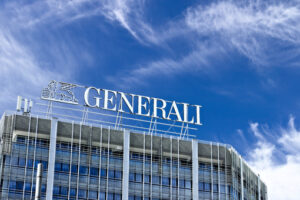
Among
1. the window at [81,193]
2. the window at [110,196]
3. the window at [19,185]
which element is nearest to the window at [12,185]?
the window at [19,185]

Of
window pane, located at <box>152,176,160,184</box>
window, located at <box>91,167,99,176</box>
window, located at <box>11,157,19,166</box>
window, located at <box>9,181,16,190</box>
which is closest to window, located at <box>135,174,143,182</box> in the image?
window pane, located at <box>152,176,160,184</box>

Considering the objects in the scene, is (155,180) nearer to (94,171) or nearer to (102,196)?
(102,196)

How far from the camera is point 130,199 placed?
4811 inches

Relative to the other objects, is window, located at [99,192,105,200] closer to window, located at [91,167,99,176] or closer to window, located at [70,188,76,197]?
window, located at [91,167,99,176]

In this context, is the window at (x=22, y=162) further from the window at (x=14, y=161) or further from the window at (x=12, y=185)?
the window at (x=12, y=185)

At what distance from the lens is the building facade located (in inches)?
4564

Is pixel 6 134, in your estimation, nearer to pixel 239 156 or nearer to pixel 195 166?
pixel 195 166

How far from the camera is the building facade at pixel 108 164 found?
116 m

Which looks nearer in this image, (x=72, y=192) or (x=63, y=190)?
(x=63, y=190)

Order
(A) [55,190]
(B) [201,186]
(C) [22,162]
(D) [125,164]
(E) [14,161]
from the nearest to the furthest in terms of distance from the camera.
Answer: (E) [14,161], (C) [22,162], (A) [55,190], (D) [125,164], (B) [201,186]

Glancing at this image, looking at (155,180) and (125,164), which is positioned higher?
(125,164)

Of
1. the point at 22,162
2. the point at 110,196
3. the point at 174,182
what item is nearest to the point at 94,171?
the point at 110,196

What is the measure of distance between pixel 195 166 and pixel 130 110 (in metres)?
17.2

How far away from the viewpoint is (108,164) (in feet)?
402
